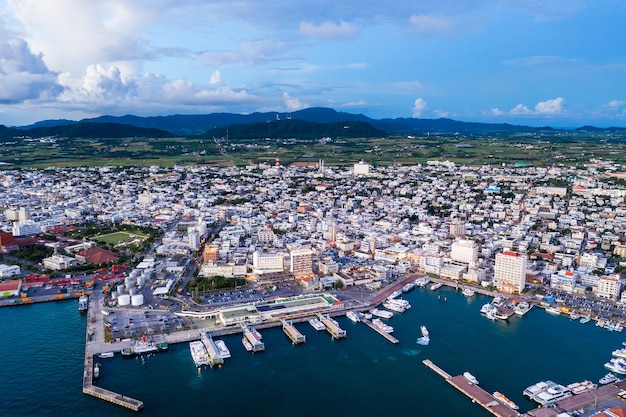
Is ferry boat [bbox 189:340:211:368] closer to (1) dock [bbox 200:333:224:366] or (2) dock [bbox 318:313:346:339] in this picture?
(1) dock [bbox 200:333:224:366]

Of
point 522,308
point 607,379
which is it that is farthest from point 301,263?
point 607,379

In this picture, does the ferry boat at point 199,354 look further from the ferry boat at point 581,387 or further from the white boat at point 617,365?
the white boat at point 617,365

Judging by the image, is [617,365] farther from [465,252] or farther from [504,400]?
[465,252]

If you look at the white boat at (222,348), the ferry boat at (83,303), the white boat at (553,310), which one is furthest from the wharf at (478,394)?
the ferry boat at (83,303)

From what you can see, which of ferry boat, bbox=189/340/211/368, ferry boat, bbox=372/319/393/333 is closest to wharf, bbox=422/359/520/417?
ferry boat, bbox=372/319/393/333

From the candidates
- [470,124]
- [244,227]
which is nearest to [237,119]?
[470,124]
